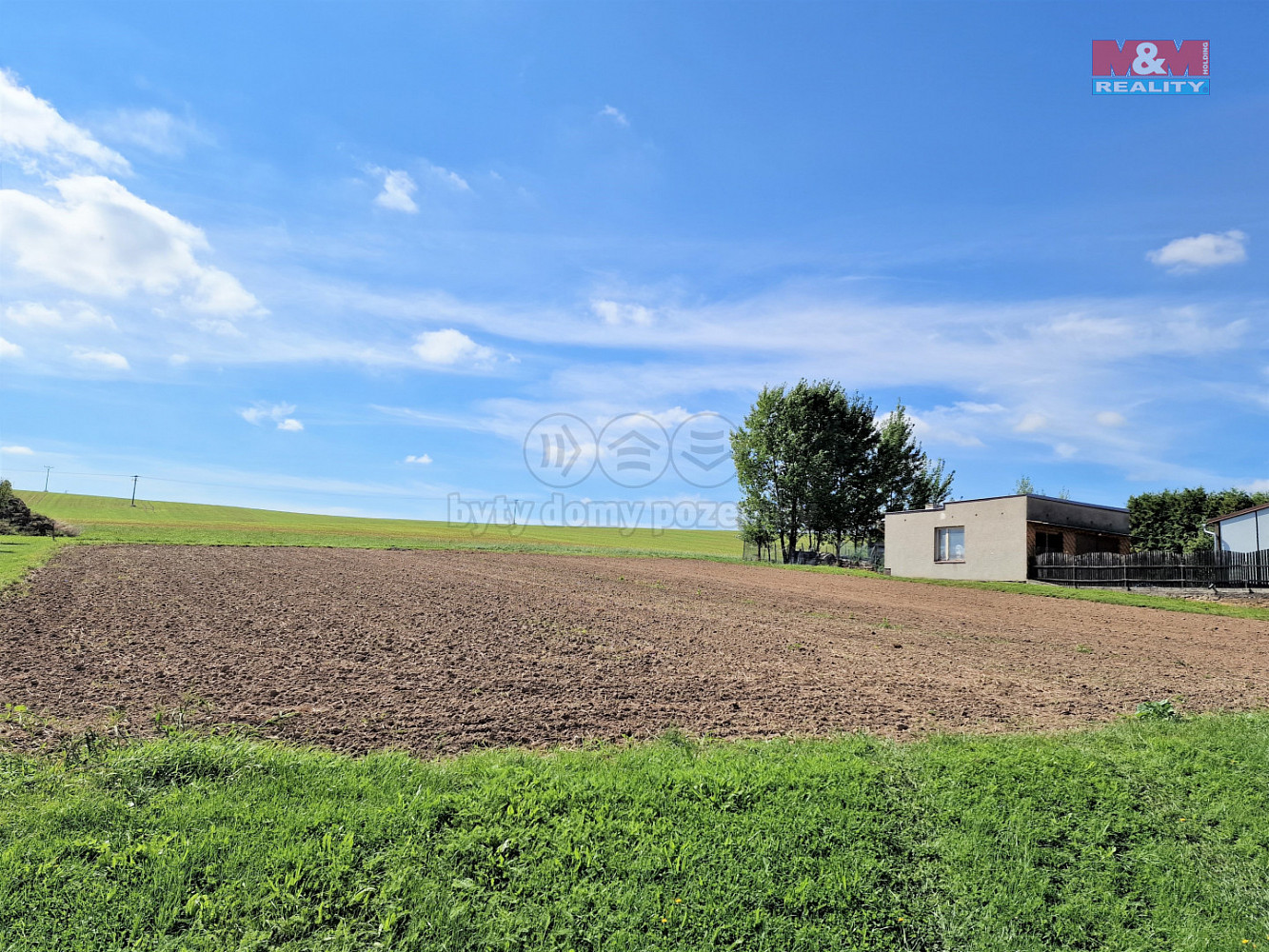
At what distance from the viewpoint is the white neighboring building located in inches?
1226

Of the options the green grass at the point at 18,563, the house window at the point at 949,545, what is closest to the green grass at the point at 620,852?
the green grass at the point at 18,563

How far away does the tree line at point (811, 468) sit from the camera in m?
45.0

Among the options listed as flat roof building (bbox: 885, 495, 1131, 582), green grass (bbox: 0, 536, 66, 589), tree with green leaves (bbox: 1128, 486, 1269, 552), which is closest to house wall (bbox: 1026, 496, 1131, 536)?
flat roof building (bbox: 885, 495, 1131, 582)

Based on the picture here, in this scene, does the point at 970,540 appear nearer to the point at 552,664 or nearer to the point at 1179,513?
the point at 1179,513

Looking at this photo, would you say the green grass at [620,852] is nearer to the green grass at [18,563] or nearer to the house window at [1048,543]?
the green grass at [18,563]

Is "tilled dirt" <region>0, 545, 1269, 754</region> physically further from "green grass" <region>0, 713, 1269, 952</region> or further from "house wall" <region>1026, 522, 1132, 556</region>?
"house wall" <region>1026, 522, 1132, 556</region>

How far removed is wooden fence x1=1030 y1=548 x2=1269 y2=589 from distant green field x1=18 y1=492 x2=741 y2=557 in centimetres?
2314

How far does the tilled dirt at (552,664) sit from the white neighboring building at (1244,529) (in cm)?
2118

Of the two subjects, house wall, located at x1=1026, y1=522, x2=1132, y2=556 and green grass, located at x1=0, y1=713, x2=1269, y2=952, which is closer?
green grass, located at x1=0, y1=713, x2=1269, y2=952

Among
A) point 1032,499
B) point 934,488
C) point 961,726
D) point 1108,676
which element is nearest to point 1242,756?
point 961,726

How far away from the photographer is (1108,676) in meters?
8.76

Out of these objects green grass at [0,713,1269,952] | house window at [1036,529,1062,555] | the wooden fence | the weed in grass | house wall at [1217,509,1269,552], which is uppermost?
house wall at [1217,509,1269,552]

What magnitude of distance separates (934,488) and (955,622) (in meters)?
45.1

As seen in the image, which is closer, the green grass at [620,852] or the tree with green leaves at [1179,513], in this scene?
the green grass at [620,852]
